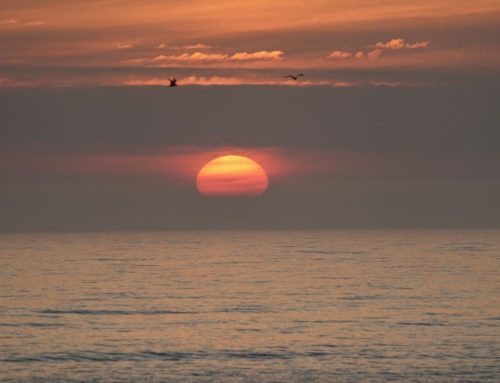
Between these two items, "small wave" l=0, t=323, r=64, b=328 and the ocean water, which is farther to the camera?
"small wave" l=0, t=323, r=64, b=328

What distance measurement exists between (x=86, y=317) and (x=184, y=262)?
103178 mm

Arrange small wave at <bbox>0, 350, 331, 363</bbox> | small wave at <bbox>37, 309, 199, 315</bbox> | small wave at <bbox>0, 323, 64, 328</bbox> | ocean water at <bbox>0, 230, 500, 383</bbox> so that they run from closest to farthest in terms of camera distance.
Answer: ocean water at <bbox>0, 230, 500, 383</bbox> → small wave at <bbox>0, 350, 331, 363</bbox> → small wave at <bbox>0, 323, 64, 328</bbox> → small wave at <bbox>37, 309, 199, 315</bbox>

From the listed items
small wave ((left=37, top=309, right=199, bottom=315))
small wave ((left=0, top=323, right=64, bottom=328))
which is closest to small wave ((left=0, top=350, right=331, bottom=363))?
small wave ((left=0, top=323, right=64, bottom=328))

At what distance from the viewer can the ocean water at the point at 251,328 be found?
6819cm

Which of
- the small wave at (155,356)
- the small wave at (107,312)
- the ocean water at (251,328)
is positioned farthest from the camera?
the small wave at (107,312)

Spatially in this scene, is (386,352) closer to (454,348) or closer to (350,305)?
(454,348)

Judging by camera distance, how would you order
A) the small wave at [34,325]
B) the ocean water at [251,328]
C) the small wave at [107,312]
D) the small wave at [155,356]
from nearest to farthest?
the ocean water at [251,328]
the small wave at [155,356]
the small wave at [34,325]
the small wave at [107,312]

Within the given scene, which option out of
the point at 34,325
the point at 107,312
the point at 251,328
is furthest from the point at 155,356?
the point at 107,312

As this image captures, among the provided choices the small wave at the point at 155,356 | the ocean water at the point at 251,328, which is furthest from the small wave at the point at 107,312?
the small wave at the point at 155,356

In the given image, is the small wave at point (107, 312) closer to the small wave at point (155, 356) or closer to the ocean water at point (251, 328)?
the ocean water at point (251, 328)

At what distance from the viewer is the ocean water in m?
68.2

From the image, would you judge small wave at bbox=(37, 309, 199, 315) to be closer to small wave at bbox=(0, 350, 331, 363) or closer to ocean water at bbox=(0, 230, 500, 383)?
ocean water at bbox=(0, 230, 500, 383)

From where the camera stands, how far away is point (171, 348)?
77.1 m

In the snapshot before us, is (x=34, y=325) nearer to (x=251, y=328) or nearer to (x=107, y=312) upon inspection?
(x=107, y=312)
